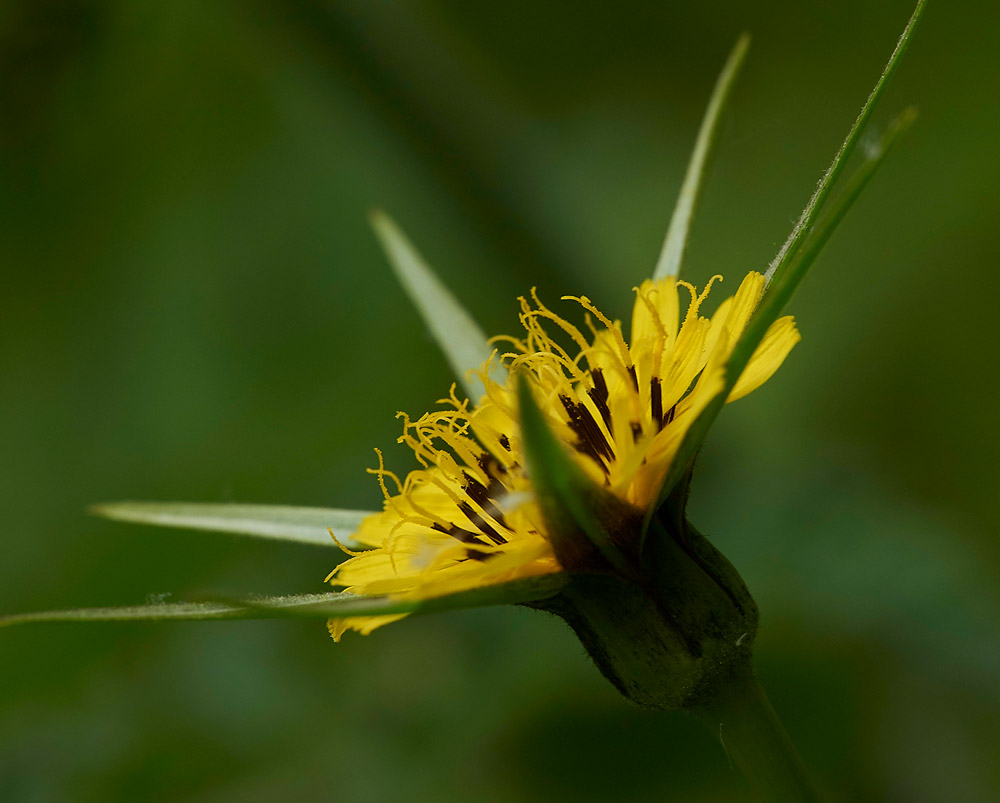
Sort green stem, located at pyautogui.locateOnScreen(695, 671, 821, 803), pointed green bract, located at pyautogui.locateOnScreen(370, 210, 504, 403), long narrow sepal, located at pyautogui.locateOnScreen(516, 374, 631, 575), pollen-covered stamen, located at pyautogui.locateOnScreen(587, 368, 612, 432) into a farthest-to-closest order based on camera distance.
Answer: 1. pointed green bract, located at pyautogui.locateOnScreen(370, 210, 504, 403)
2. pollen-covered stamen, located at pyautogui.locateOnScreen(587, 368, 612, 432)
3. green stem, located at pyautogui.locateOnScreen(695, 671, 821, 803)
4. long narrow sepal, located at pyautogui.locateOnScreen(516, 374, 631, 575)

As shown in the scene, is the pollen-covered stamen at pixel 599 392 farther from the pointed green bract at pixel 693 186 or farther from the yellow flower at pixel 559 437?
the pointed green bract at pixel 693 186

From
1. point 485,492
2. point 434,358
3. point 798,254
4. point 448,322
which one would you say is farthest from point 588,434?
point 434,358

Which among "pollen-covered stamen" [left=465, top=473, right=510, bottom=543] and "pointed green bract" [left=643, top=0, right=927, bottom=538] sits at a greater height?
"pollen-covered stamen" [left=465, top=473, right=510, bottom=543]

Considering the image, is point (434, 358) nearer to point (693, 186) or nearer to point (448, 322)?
point (448, 322)

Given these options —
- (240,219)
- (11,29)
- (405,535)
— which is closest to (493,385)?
(405,535)

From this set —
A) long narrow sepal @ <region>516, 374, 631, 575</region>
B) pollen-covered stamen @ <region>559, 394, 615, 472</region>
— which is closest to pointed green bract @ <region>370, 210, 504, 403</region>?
pollen-covered stamen @ <region>559, 394, 615, 472</region>

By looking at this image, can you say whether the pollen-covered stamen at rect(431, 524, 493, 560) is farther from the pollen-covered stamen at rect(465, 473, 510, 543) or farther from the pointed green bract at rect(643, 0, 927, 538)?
the pointed green bract at rect(643, 0, 927, 538)

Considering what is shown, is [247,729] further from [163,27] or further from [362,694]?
[163,27]
